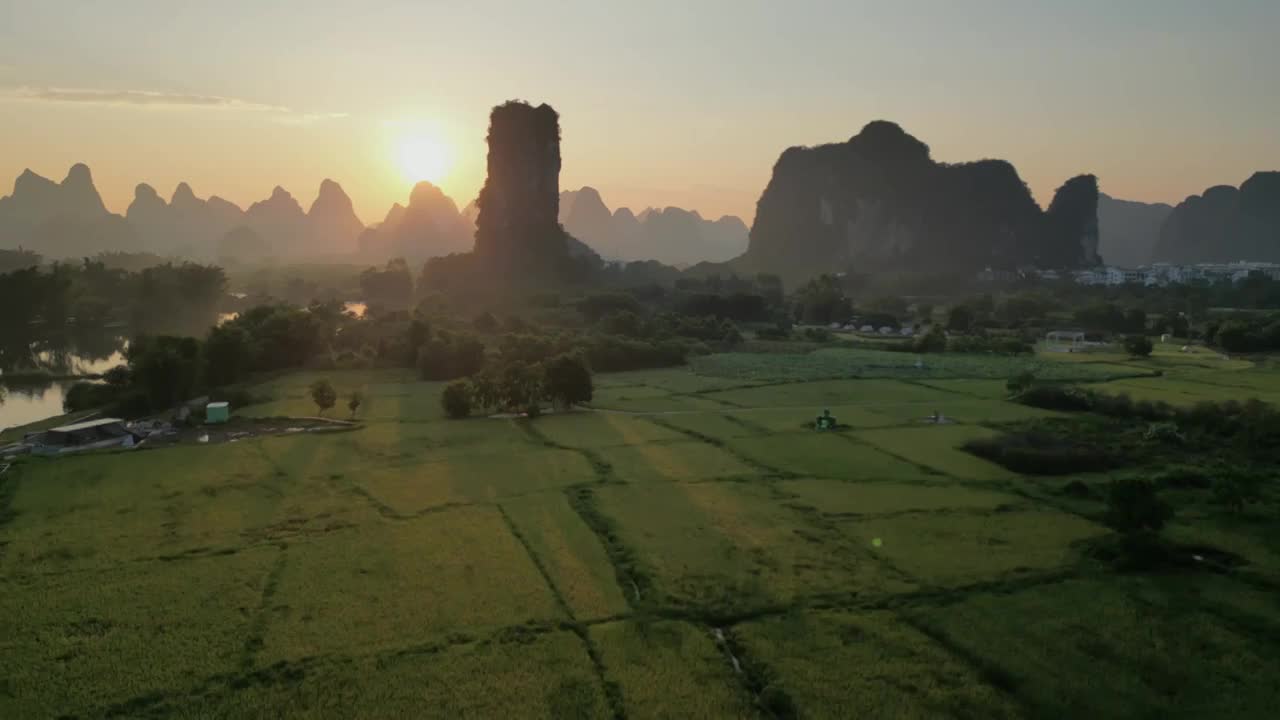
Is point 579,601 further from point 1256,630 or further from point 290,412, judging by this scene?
point 290,412

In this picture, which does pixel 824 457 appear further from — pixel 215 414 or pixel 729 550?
pixel 215 414

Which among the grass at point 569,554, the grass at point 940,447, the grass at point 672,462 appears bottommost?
the grass at point 569,554

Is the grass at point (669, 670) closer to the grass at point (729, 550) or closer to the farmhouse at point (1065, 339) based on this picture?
the grass at point (729, 550)

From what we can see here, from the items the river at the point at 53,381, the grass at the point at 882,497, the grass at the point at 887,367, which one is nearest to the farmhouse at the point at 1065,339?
the grass at the point at 887,367

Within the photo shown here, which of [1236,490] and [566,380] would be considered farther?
[566,380]

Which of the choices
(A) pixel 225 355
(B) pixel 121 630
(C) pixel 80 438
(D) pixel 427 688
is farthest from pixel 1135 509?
(A) pixel 225 355

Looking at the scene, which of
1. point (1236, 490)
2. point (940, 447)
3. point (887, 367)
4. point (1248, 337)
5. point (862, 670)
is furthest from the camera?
point (1248, 337)
